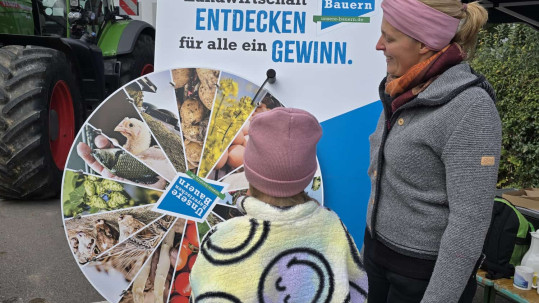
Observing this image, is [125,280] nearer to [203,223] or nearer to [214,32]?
[203,223]

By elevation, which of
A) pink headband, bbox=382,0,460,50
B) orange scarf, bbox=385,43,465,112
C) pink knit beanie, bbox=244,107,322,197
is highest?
pink headband, bbox=382,0,460,50

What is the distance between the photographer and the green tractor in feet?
13.1

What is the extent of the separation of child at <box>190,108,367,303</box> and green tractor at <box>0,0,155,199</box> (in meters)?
3.41

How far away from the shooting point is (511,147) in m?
5.20

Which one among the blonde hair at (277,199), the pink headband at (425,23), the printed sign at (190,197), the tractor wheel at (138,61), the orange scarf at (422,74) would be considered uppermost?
the pink headband at (425,23)

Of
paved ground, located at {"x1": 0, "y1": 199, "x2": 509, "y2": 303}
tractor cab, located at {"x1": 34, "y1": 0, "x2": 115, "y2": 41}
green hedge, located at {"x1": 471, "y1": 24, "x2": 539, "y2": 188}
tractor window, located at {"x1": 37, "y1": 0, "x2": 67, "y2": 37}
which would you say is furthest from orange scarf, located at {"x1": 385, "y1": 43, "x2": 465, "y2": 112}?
tractor window, located at {"x1": 37, "y1": 0, "x2": 67, "y2": 37}

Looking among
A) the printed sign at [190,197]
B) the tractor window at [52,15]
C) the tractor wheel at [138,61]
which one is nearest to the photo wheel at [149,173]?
the printed sign at [190,197]

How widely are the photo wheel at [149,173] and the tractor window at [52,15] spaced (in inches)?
156

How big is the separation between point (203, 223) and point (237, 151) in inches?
12.8

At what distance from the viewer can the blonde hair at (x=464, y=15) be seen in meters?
1.30

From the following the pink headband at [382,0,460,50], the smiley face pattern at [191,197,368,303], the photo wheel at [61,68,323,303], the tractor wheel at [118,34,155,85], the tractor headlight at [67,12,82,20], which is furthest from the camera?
the tractor wheel at [118,34,155,85]

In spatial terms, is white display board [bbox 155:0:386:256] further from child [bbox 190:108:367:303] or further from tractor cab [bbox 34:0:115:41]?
tractor cab [bbox 34:0:115:41]

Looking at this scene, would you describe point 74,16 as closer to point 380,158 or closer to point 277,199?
point 380,158

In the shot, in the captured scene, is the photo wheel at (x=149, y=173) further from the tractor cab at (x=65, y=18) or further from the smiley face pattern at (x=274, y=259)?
the tractor cab at (x=65, y=18)
